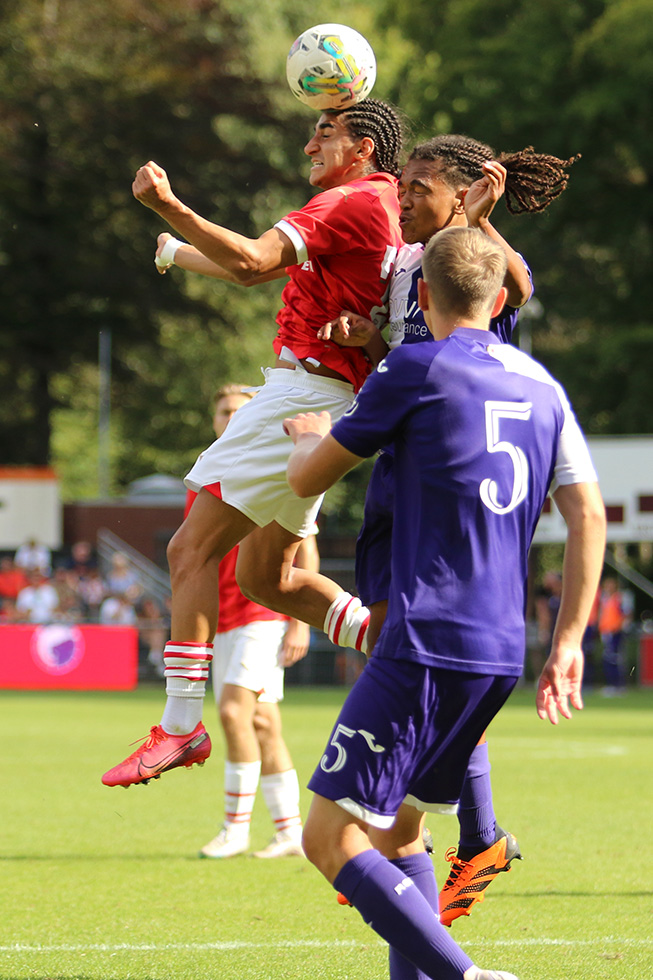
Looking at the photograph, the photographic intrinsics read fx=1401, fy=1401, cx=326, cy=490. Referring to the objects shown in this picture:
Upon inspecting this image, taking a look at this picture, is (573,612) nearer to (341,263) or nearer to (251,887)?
(341,263)

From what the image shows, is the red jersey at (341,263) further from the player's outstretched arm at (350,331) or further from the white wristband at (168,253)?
the white wristband at (168,253)

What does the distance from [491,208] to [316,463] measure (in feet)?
4.16

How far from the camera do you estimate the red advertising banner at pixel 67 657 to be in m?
23.1

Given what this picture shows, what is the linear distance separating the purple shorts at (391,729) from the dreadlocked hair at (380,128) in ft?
7.70

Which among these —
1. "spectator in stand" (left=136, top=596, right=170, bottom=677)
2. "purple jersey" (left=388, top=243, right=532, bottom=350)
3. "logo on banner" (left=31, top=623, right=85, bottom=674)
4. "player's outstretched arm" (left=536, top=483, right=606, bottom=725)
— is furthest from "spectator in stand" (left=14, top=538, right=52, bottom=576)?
"player's outstretched arm" (left=536, top=483, right=606, bottom=725)

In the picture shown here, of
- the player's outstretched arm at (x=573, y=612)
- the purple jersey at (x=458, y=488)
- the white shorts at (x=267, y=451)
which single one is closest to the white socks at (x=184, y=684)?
the white shorts at (x=267, y=451)

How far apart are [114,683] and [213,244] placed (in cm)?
1981

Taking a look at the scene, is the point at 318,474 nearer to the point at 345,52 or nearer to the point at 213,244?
the point at 213,244

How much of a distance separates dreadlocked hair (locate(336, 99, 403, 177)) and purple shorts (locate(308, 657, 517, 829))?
2.35 meters

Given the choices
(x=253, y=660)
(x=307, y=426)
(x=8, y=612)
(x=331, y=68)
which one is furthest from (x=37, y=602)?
(x=307, y=426)

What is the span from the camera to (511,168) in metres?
5.29

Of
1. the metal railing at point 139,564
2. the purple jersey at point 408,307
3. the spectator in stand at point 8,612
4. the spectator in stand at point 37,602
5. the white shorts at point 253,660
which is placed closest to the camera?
the purple jersey at point 408,307

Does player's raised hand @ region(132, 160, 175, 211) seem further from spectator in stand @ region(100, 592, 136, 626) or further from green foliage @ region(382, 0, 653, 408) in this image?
green foliage @ region(382, 0, 653, 408)

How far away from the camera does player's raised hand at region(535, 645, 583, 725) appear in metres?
3.94
